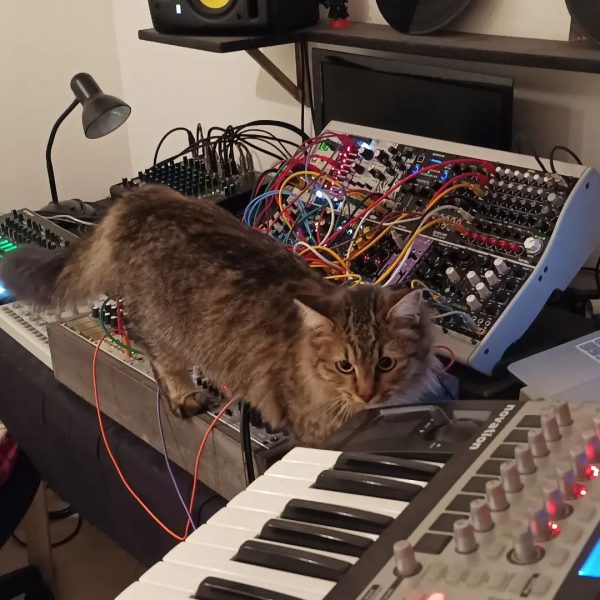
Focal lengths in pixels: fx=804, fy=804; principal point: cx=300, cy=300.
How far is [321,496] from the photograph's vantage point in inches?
28.5

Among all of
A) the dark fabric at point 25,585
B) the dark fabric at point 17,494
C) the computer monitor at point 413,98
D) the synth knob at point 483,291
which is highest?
the computer monitor at point 413,98

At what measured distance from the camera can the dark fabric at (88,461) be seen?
1298 millimetres

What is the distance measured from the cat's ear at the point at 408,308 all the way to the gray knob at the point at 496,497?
0.51 m

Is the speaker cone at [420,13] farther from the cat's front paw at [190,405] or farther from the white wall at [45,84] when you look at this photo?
the white wall at [45,84]

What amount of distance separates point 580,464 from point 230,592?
300 mm

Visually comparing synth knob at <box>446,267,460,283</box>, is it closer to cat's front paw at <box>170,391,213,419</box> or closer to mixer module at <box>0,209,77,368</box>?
cat's front paw at <box>170,391,213,419</box>

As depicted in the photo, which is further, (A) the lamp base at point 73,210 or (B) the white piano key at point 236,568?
(A) the lamp base at point 73,210

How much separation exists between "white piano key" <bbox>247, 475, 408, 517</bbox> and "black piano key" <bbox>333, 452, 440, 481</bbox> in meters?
0.04

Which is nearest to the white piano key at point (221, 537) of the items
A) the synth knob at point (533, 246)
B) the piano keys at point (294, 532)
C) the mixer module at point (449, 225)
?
the piano keys at point (294, 532)

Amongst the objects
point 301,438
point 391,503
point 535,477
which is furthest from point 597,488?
point 301,438

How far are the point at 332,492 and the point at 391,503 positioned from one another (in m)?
0.06

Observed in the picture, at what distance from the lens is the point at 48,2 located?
8.10 feet

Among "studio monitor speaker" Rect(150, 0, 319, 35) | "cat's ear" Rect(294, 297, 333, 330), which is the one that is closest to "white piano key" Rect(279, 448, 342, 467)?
"cat's ear" Rect(294, 297, 333, 330)

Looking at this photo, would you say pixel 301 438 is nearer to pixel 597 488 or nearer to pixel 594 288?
pixel 597 488
